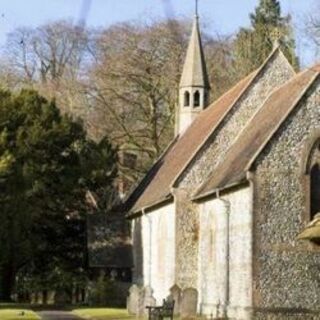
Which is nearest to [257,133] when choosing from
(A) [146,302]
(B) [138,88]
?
(A) [146,302]

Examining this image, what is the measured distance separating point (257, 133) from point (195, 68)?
52.5ft

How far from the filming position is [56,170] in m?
47.7

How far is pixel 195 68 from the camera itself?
49406 mm

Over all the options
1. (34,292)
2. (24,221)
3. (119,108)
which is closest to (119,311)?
(24,221)

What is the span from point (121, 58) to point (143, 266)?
1842 centimetres

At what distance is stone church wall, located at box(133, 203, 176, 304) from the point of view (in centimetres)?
3812

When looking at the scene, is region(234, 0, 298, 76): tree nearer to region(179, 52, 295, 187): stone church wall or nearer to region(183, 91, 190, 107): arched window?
region(183, 91, 190, 107): arched window

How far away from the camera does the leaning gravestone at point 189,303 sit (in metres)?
33.4

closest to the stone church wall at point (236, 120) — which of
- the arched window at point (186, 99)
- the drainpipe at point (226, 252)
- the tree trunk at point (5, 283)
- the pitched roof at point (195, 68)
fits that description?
the drainpipe at point (226, 252)

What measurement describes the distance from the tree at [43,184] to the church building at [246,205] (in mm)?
5341

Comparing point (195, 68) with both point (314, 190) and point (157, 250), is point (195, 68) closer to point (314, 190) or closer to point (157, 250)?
point (157, 250)

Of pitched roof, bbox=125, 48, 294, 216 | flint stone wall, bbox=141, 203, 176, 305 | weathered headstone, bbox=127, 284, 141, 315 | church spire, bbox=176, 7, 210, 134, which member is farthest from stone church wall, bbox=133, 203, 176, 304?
Answer: church spire, bbox=176, 7, 210, 134

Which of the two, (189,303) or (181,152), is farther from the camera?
(181,152)

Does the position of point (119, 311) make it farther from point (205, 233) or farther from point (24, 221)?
point (24, 221)
